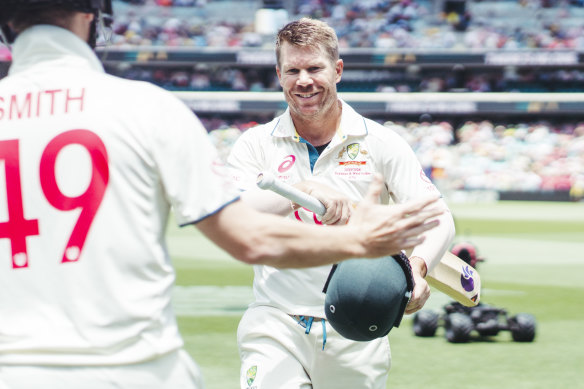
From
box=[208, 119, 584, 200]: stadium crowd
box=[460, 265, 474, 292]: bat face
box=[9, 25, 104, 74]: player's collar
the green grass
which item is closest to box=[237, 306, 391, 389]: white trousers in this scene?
box=[460, 265, 474, 292]: bat face

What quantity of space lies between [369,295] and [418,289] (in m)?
0.26

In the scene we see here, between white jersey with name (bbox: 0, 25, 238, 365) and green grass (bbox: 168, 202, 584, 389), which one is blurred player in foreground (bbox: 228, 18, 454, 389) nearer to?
white jersey with name (bbox: 0, 25, 238, 365)

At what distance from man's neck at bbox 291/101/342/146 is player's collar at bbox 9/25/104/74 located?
2150mm

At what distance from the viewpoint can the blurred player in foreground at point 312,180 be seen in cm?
427

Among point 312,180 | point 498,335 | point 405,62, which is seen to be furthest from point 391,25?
point 312,180

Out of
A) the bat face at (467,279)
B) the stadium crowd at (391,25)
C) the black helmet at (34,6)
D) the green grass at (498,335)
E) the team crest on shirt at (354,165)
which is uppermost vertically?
the black helmet at (34,6)

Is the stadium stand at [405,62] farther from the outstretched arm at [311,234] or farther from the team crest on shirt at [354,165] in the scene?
the outstretched arm at [311,234]

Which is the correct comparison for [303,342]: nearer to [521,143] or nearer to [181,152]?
[181,152]

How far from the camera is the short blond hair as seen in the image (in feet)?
14.5

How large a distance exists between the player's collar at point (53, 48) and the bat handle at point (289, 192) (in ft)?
3.67

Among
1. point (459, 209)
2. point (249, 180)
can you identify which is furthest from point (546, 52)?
point (249, 180)

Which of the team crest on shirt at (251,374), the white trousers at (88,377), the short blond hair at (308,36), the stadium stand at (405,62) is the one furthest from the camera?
the stadium stand at (405,62)

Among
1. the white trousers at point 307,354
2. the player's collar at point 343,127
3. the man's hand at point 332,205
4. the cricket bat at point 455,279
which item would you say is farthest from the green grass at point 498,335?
the man's hand at point 332,205

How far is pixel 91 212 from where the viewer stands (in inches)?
89.7
